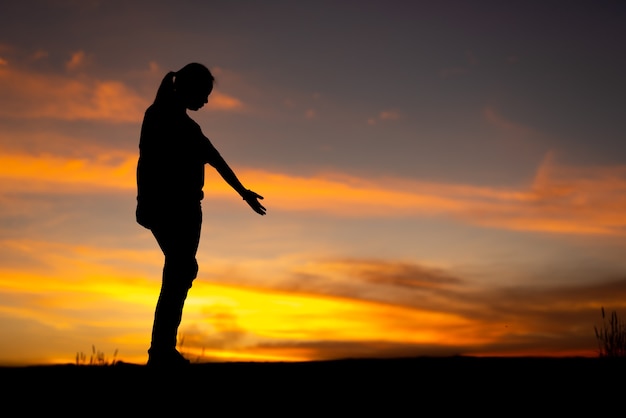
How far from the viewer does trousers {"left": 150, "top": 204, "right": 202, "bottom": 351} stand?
5.96 m

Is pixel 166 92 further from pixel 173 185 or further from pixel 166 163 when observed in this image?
pixel 173 185

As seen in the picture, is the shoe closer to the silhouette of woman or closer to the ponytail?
the silhouette of woman

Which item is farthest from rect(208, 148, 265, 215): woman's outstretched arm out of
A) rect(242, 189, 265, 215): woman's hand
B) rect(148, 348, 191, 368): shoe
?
rect(148, 348, 191, 368): shoe

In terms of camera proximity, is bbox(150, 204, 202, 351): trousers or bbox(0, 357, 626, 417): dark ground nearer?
bbox(0, 357, 626, 417): dark ground

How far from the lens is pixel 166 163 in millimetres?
5918

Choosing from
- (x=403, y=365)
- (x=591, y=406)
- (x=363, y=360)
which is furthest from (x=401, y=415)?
(x=363, y=360)

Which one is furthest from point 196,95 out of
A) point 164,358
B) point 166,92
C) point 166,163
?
point 164,358

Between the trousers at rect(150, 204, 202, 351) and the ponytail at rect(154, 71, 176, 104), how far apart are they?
918 mm

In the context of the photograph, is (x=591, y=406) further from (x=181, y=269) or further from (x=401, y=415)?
(x=181, y=269)

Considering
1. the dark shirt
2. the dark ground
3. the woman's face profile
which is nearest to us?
the dark ground

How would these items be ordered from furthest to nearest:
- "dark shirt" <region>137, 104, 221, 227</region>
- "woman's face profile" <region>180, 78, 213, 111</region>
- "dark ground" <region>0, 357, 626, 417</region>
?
"woman's face profile" <region>180, 78, 213, 111</region>, "dark shirt" <region>137, 104, 221, 227</region>, "dark ground" <region>0, 357, 626, 417</region>

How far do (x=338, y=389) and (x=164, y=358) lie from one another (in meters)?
1.70

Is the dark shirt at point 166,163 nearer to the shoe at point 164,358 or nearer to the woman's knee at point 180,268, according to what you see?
the woman's knee at point 180,268

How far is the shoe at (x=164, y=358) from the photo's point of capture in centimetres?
599
